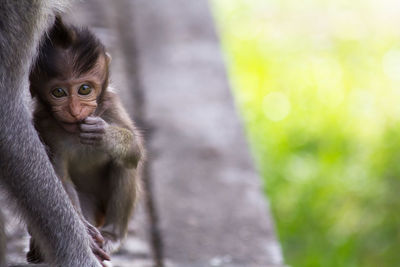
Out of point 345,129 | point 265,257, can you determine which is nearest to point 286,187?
point 345,129

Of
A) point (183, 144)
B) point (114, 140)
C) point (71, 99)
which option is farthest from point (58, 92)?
point (183, 144)

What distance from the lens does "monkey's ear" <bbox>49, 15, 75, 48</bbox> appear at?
3.85 meters

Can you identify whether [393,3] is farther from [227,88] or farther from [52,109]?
[52,109]

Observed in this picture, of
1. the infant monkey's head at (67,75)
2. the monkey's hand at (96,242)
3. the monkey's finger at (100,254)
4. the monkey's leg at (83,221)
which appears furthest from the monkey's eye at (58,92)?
the monkey's finger at (100,254)

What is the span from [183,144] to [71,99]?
2.15 metres

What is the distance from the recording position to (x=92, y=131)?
3824mm

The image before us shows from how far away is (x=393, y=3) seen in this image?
11.6 m

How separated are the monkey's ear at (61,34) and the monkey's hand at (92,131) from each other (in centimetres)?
31

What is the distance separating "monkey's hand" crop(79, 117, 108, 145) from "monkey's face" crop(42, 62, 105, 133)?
0.09 feet

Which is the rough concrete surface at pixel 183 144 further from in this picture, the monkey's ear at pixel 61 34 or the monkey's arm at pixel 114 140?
the monkey's ear at pixel 61 34

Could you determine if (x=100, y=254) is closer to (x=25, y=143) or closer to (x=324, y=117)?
(x=25, y=143)

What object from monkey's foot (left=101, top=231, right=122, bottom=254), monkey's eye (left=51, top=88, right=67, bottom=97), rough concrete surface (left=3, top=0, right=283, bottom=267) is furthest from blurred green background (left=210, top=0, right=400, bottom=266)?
monkey's eye (left=51, top=88, right=67, bottom=97)

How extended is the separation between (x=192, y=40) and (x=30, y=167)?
11.8 feet

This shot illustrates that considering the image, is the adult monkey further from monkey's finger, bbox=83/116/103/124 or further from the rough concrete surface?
the rough concrete surface
